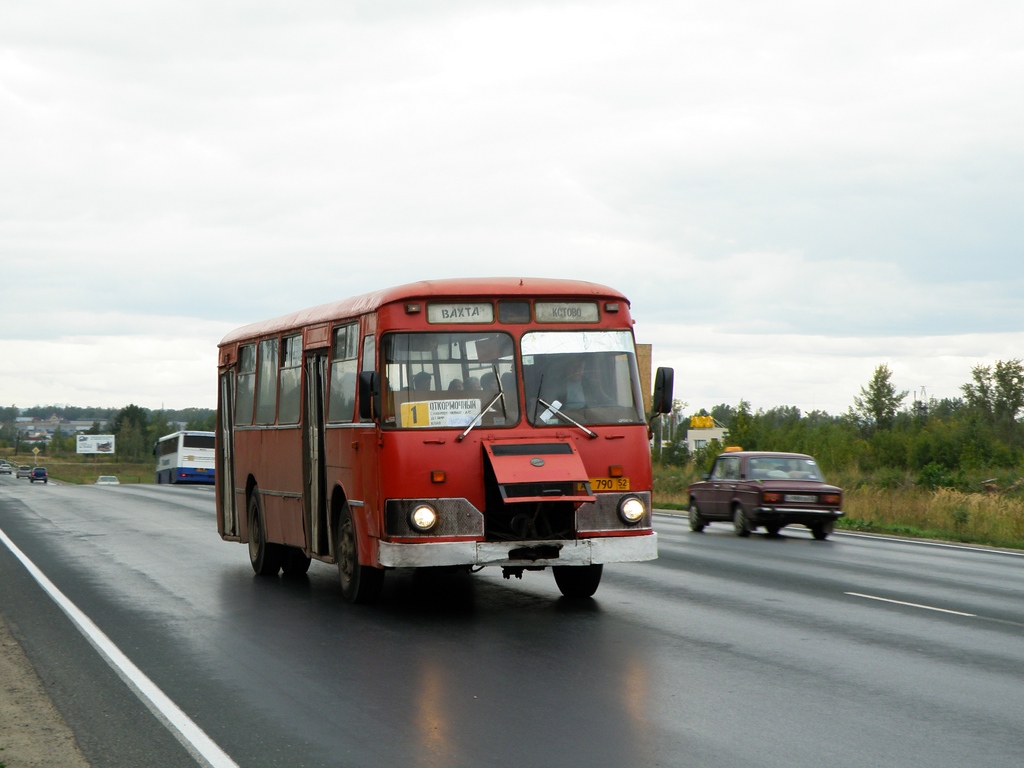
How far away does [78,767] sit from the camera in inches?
267

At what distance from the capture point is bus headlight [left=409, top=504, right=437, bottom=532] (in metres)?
11.9

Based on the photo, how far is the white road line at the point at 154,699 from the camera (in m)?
6.91

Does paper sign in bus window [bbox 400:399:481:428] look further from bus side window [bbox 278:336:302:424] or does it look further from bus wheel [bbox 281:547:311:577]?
bus wheel [bbox 281:547:311:577]

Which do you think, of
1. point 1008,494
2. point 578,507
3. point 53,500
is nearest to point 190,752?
point 578,507

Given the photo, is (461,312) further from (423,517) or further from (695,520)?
(695,520)

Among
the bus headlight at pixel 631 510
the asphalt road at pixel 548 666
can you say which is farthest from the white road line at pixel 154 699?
the bus headlight at pixel 631 510

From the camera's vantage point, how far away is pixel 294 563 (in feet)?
56.1

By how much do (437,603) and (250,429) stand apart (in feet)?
15.4

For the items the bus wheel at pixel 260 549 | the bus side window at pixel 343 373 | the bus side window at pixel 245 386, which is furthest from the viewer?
the bus side window at pixel 245 386

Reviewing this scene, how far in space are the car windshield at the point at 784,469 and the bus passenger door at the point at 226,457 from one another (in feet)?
36.4

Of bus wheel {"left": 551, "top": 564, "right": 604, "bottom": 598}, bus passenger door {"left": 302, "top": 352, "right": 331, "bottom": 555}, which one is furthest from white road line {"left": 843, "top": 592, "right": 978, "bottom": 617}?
bus passenger door {"left": 302, "top": 352, "right": 331, "bottom": 555}

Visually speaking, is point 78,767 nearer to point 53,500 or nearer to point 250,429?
point 250,429

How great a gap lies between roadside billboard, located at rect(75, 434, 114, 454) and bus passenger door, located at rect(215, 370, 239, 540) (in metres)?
177

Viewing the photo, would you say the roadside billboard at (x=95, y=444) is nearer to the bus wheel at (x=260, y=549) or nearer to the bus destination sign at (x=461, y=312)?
the bus wheel at (x=260, y=549)
